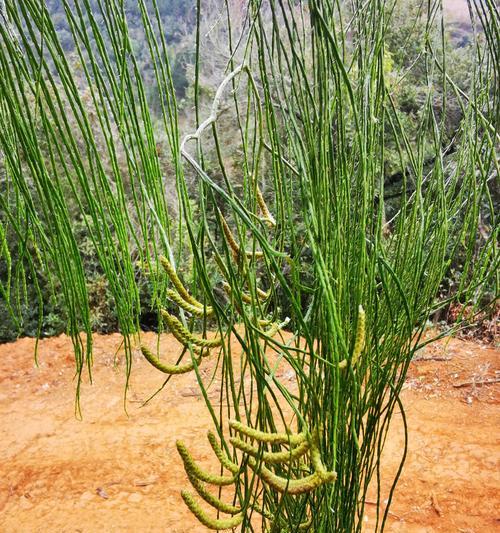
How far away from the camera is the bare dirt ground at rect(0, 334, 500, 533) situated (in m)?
2.09

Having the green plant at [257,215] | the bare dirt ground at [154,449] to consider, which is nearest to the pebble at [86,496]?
the bare dirt ground at [154,449]

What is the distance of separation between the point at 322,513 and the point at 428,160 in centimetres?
470

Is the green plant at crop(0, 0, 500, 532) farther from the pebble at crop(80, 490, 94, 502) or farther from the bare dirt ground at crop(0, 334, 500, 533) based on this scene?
the pebble at crop(80, 490, 94, 502)

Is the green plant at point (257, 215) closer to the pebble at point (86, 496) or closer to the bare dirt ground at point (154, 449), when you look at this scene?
the bare dirt ground at point (154, 449)

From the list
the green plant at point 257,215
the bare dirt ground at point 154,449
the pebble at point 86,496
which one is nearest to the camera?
the green plant at point 257,215

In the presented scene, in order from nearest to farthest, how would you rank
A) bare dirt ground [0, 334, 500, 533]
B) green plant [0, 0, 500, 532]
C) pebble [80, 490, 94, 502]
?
green plant [0, 0, 500, 532] → bare dirt ground [0, 334, 500, 533] → pebble [80, 490, 94, 502]

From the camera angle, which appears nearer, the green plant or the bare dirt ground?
the green plant

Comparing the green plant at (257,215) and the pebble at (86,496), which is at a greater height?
the green plant at (257,215)

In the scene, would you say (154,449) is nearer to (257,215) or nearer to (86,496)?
(86,496)

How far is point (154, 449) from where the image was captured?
109 inches

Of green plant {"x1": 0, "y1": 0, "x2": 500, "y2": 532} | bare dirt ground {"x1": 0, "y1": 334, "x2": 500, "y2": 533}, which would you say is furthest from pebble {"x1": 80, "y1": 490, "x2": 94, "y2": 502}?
green plant {"x1": 0, "y1": 0, "x2": 500, "y2": 532}

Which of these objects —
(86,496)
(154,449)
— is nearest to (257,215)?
(86,496)

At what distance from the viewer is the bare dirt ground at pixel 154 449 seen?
209 centimetres

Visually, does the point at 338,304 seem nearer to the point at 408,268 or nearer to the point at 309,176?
the point at 309,176
